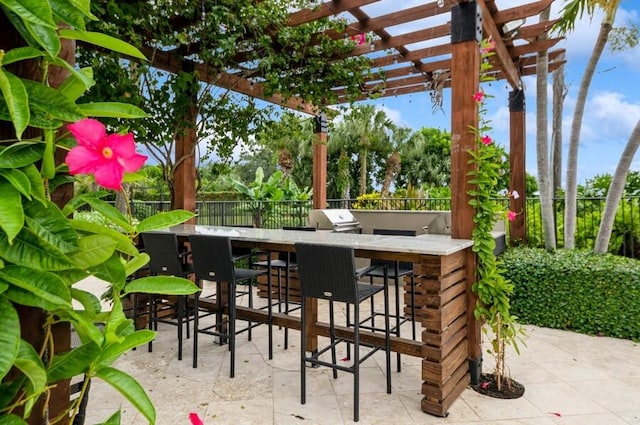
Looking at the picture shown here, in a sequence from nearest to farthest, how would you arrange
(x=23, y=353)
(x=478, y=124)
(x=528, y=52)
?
(x=23, y=353) < (x=478, y=124) < (x=528, y=52)

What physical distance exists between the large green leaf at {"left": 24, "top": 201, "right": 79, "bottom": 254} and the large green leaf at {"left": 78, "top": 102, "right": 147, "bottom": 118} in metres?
0.20

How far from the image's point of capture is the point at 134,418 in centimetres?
259

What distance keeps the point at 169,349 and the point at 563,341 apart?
12.1 ft

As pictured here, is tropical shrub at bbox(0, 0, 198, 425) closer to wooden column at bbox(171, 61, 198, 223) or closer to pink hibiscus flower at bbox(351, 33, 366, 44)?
wooden column at bbox(171, 61, 198, 223)

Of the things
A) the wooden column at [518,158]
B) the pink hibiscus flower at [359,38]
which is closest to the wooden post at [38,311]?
the pink hibiscus flower at [359,38]

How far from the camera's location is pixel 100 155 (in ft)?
2.33

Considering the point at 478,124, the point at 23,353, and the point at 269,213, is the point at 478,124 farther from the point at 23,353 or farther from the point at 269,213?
the point at 269,213

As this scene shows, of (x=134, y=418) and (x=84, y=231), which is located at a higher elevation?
(x=84, y=231)

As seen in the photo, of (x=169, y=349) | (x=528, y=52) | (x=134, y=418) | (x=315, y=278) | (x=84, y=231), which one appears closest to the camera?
(x=84, y=231)

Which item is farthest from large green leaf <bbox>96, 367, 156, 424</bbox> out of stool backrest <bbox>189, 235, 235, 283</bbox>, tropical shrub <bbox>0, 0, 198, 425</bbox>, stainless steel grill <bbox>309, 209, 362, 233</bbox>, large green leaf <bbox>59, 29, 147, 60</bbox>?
stainless steel grill <bbox>309, 209, 362, 233</bbox>

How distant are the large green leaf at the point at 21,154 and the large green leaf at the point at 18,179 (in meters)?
0.01

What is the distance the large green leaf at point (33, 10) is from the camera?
0.59 metres

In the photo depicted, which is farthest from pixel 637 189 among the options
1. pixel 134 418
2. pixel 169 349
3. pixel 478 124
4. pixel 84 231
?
pixel 84 231

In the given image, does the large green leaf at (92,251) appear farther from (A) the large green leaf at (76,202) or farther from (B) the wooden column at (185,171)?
(B) the wooden column at (185,171)
